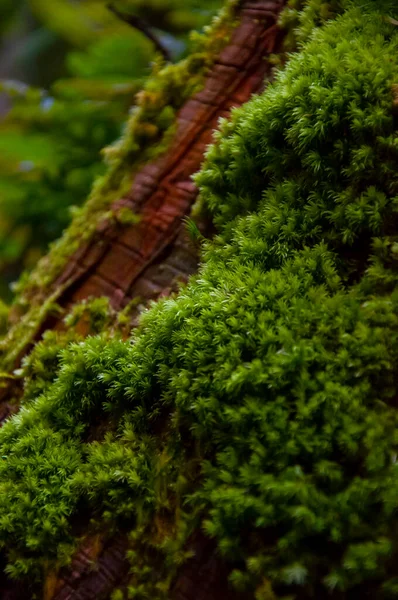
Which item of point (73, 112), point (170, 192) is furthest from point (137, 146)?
point (73, 112)

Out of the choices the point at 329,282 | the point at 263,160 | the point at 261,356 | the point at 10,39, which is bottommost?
the point at 10,39

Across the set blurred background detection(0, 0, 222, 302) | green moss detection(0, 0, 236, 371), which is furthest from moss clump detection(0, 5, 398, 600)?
blurred background detection(0, 0, 222, 302)

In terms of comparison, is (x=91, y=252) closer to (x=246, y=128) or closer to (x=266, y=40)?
(x=246, y=128)

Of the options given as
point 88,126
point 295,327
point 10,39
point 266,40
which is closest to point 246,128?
point 266,40

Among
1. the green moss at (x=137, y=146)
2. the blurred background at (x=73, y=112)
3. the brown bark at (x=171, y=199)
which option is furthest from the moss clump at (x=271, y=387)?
the blurred background at (x=73, y=112)

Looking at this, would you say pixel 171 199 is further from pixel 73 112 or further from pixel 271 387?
pixel 73 112

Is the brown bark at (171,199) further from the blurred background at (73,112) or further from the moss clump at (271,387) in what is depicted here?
the blurred background at (73,112)
